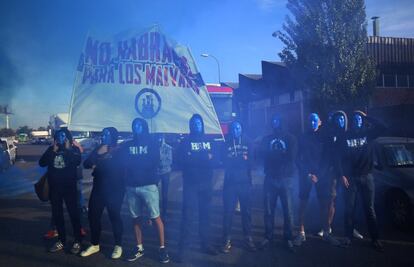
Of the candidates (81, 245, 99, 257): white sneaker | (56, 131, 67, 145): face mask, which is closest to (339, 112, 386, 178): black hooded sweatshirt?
(81, 245, 99, 257): white sneaker

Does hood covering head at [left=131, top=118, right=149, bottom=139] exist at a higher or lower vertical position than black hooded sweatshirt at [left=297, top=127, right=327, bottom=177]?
higher

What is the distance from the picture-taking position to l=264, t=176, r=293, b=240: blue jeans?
504 centimetres

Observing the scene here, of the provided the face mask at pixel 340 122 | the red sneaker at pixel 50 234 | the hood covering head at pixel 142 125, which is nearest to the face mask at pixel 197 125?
the hood covering head at pixel 142 125

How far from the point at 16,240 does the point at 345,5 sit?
24.8 feet

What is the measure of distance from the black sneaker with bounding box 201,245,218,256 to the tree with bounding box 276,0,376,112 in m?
3.61

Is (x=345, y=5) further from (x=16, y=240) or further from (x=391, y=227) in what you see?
(x=16, y=240)

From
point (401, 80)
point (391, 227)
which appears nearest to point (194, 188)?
point (391, 227)

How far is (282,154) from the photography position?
200 inches

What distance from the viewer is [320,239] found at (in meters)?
5.41

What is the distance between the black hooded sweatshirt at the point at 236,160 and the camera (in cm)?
507

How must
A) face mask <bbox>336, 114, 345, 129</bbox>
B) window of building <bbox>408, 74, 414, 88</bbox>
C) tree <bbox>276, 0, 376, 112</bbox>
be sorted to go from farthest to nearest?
window of building <bbox>408, 74, 414, 88</bbox> → tree <bbox>276, 0, 376, 112</bbox> → face mask <bbox>336, 114, 345, 129</bbox>

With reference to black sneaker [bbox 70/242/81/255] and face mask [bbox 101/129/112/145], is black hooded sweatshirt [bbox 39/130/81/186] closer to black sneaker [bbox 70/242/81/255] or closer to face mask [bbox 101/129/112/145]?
face mask [bbox 101/129/112/145]

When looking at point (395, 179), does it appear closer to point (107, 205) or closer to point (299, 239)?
point (299, 239)

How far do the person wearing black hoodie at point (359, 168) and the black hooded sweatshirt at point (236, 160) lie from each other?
122cm
